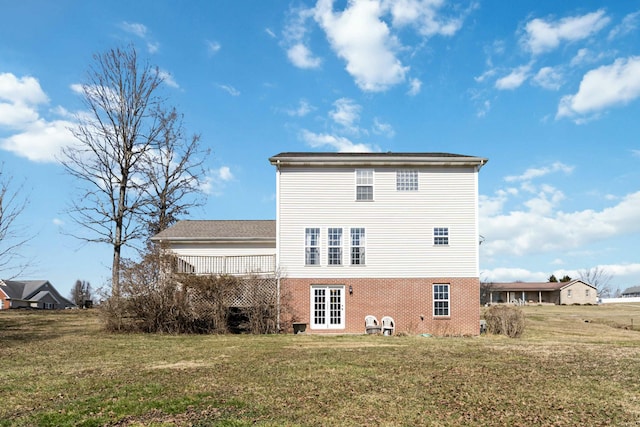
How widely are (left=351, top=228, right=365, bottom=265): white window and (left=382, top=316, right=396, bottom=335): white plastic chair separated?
8.37 feet

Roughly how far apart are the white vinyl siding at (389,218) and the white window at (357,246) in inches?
8.0

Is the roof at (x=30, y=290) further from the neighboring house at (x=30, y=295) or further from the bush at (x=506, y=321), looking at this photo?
the bush at (x=506, y=321)

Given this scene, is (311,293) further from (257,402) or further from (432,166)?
(257,402)

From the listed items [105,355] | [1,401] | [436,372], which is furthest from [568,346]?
[1,401]

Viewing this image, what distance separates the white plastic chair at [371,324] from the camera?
21.3 m

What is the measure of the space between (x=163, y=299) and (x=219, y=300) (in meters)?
2.16

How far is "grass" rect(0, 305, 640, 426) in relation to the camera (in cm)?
755

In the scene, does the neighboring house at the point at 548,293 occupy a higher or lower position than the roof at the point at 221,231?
lower

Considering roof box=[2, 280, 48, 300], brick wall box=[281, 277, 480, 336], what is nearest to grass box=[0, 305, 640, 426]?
brick wall box=[281, 277, 480, 336]

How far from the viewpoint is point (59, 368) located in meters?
11.8

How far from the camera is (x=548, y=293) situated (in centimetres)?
7806

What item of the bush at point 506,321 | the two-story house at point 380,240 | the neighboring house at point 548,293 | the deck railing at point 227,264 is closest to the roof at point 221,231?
the deck railing at point 227,264

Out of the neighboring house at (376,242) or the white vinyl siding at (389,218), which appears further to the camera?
the white vinyl siding at (389,218)

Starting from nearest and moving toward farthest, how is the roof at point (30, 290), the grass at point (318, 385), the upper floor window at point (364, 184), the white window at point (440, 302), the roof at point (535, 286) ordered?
the grass at point (318, 385), the white window at point (440, 302), the upper floor window at point (364, 184), the roof at point (30, 290), the roof at point (535, 286)
